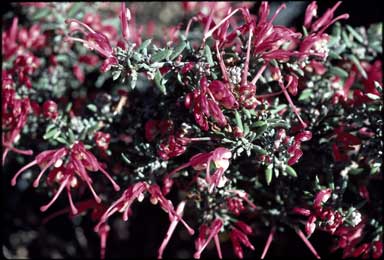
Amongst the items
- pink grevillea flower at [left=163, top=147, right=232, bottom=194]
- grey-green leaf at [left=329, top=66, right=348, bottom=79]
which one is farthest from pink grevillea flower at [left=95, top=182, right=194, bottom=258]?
grey-green leaf at [left=329, top=66, right=348, bottom=79]

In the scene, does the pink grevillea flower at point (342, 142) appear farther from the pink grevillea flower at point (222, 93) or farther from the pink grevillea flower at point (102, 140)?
the pink grevillea flower at point (102, 140)

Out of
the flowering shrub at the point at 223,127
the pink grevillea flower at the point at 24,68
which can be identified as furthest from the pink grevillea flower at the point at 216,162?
the pink grevillea flower at the point at 24,68

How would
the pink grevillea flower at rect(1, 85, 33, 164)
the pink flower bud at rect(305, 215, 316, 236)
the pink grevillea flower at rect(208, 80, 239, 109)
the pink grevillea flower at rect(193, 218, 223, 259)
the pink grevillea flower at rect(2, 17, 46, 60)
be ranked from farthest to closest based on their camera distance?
1. the pink grevillea flower at rect(2, 17, 46, 60)
2. the pink grevillea flower at rect(1, 85, 33, 164)
3. the pink grevillea flower at rect(193, 218, 223, 259)
4. the pink flower bud at rect(305, 215, 316, 236)
5. the pink grevillea flower at rect(208, 80, 239, 109)

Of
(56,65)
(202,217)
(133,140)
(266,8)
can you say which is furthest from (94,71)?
(266,8)

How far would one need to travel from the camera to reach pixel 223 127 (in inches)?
47.3

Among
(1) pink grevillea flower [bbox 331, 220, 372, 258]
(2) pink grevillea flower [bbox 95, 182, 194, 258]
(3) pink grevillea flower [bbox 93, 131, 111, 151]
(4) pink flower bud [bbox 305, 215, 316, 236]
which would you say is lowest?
(1) pink grevillea flower [bbox 331, 220, 372, 258]

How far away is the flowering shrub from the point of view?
3.94ft

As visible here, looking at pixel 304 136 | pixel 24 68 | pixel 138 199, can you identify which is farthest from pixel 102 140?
pixel 304 136

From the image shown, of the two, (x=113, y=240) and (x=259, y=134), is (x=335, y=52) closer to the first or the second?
(x=259, y=134)

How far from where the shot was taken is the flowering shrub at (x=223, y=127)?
1.20 meters

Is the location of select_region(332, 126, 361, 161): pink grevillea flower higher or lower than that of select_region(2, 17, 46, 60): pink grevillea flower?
lower

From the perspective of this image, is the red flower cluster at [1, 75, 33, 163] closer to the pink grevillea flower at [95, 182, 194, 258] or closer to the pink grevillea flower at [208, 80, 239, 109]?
the pink grevillea flower at [95, 182, 194, 258]

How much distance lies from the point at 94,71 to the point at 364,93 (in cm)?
92

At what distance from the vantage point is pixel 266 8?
1233mm
